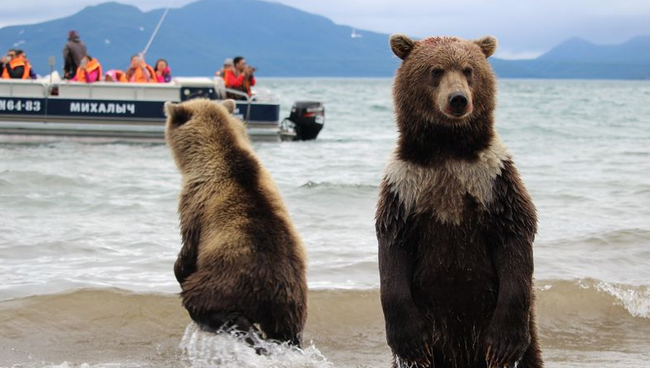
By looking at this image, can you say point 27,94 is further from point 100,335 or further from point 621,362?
point 621,362

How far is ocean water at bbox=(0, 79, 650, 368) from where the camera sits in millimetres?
6191

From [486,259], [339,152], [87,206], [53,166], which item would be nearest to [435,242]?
[486,259]

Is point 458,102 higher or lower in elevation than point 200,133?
higher

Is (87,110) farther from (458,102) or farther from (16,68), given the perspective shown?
(458,102)

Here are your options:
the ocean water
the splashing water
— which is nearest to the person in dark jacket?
the ocean water

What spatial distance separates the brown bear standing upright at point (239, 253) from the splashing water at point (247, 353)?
0.18ft

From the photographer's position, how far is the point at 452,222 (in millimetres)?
3686

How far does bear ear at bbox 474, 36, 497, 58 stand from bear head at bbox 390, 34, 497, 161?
8 centimetres

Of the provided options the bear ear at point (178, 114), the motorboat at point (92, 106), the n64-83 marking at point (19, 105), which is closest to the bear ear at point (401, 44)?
the bear ear at point (178, 114)

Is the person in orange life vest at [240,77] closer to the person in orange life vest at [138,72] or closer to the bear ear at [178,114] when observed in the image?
the person in orange life vest at [138,72]

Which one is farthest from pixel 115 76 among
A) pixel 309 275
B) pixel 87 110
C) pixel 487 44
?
pixel 487 44

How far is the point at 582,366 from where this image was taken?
5.69 m

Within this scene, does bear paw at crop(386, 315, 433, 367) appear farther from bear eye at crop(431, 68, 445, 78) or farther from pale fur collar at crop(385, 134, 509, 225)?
bear eye at crop(431, 68, 445, 78)

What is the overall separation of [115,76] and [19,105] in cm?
232
